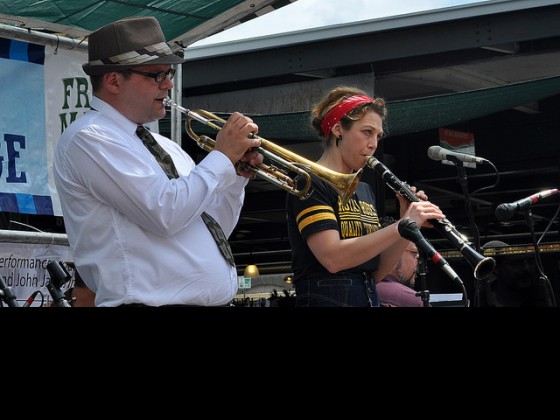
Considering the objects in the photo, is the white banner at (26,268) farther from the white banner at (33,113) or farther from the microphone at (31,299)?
the white banner at (33,113)

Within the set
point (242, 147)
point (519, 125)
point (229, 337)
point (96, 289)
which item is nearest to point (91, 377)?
point (229, 337)

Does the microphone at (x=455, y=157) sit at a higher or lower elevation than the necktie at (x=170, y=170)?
higher

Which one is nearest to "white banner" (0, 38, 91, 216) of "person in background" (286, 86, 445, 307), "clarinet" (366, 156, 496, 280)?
"person in background" (286, 86, 445, 307)

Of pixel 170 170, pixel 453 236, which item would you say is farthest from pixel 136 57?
pixel 453 236

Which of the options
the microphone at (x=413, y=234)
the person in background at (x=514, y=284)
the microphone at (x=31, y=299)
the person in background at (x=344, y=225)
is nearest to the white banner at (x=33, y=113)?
the microphone at (x=31, y=299)

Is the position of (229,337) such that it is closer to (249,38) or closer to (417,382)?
(417,382)

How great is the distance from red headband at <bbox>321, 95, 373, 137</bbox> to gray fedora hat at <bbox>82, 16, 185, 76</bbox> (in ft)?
2.51

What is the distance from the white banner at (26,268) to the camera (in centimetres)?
412

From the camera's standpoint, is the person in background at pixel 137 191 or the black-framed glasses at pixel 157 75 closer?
the person in background at pixel 137 191

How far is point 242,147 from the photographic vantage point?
8.89 ft

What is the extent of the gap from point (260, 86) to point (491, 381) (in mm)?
7666

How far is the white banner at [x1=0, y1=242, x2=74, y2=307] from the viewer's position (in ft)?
13.5

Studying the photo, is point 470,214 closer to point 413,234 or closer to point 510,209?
point 510,209

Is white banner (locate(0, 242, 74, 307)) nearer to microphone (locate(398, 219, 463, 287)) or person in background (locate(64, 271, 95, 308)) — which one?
person in background (locate(64, 271, 95, 308))
